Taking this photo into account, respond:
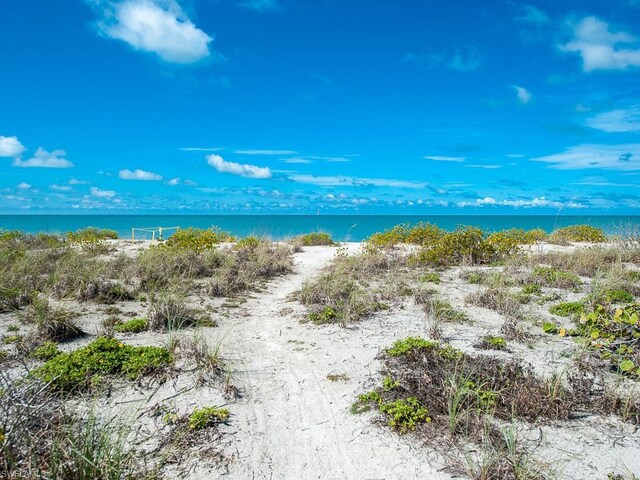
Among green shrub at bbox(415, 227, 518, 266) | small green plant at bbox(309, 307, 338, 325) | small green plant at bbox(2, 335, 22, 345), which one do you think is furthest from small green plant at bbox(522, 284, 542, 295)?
small green plant at bbox(2, 335, 22, 345)

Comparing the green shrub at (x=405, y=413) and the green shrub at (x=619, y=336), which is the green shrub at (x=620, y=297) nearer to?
the green shrub at (x=619, y=336)

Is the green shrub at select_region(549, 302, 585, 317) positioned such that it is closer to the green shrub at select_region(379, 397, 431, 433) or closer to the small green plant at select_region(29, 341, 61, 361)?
the green shrub at select_region(379, 397, 431, 433)

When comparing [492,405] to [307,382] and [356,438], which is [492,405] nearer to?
[356,438]

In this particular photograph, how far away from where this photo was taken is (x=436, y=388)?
16.9ft

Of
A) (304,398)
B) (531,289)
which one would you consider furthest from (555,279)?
(304,398)

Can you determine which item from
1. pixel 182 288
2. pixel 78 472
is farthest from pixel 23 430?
pixel 182 288

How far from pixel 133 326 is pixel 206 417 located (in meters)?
3.76

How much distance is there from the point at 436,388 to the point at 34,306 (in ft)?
23.9

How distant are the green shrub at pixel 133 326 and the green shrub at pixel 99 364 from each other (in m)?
1.42

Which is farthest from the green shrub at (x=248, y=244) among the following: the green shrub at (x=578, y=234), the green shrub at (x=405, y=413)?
the green shrub at (x=578, y=234)

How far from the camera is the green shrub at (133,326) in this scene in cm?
763

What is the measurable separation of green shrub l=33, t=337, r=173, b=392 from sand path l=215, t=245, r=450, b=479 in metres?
1.25

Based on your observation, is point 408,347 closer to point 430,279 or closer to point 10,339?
point 430,279

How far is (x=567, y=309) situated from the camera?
28.6 ft
